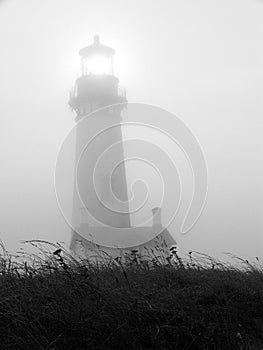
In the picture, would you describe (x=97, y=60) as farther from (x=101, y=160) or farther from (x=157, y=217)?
(x=157, y=217)

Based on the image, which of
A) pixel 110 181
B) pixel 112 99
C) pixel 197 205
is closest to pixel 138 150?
pixel 110 181

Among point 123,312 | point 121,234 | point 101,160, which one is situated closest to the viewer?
point 123,312

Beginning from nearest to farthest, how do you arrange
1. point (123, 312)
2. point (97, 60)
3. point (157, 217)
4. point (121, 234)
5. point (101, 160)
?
1. point (123, 312)
2. point (157, 217)
3. point (121, 234)
4. point (101, 160)
5. point (97, 60)

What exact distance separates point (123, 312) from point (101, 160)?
15849 mm

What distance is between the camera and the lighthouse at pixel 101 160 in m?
18.9

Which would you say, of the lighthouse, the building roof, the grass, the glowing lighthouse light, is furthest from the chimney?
the grass

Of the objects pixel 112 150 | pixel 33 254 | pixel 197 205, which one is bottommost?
pixel 33 254

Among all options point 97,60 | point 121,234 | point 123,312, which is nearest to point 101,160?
point 121,234

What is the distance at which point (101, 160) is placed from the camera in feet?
64.2

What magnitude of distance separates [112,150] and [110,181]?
1.33 m

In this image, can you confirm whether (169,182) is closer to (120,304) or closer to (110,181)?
(110,181)

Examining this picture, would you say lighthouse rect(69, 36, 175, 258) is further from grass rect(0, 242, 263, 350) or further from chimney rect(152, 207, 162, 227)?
grass rect(0, 242, 263, 350)

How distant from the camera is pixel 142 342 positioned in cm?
366

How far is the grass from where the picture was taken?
3.60m
